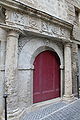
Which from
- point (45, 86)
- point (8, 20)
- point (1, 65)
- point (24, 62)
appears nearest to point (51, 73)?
point (45, 86)

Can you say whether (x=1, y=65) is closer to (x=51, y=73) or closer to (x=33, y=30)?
(x=33, y=30)

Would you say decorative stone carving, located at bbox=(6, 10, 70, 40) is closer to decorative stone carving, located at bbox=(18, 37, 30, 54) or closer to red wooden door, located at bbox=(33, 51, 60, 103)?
decorative stone carving, located at bbox=(18, 37, 30, 54)

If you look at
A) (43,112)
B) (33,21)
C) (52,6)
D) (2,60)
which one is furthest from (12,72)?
(52,6)

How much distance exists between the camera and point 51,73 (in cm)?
418

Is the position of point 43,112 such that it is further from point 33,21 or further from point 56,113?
point 33,21

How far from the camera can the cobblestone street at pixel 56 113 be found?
2884mm

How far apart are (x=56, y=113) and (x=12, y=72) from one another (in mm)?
1681

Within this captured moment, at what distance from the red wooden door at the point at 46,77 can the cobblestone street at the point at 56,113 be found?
0.46 meters

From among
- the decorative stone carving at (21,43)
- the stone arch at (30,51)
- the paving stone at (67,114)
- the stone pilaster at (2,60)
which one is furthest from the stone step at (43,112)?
the decorative stone carving at (21,43)

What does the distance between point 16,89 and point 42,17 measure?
7.40 ft

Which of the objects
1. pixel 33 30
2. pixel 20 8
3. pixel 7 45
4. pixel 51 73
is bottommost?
pixel 51 73

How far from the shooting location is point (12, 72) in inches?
110

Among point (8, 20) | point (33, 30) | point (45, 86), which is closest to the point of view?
point (8, 20)

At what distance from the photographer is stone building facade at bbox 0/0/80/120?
280 cm
